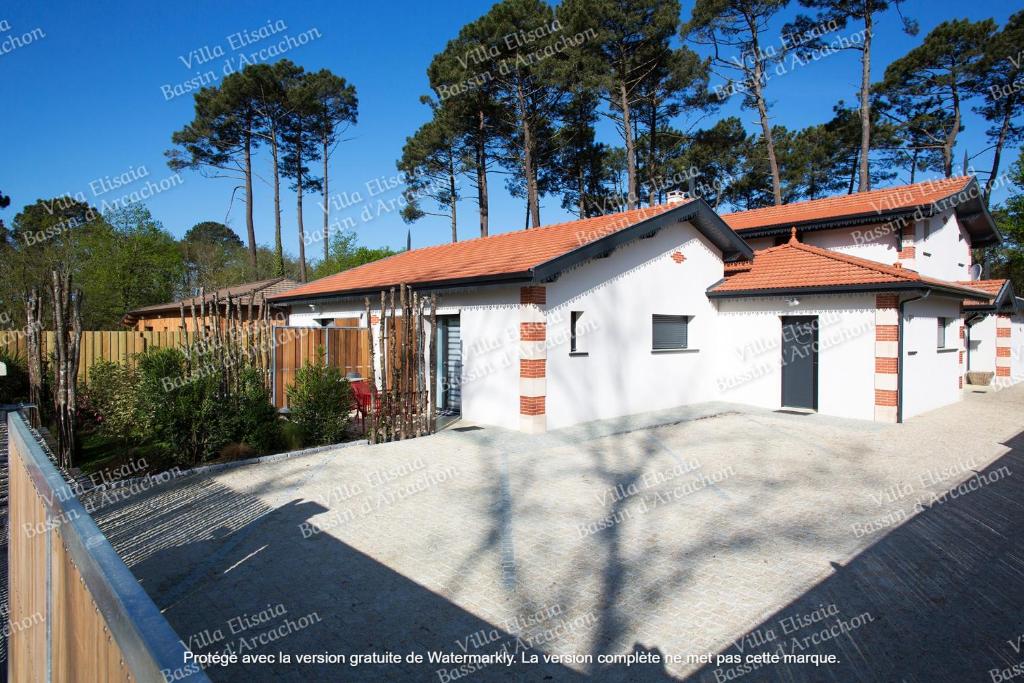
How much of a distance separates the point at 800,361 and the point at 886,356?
5.99 feet

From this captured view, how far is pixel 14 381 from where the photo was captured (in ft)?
38.4

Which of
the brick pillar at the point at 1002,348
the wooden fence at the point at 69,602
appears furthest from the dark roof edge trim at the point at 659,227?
the brick pillar at the point at 1002,348

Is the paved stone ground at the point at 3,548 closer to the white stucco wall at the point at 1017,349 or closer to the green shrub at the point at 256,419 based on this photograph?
the green shrub at the point at 256,419

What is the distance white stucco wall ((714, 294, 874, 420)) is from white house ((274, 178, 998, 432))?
0.10 ft

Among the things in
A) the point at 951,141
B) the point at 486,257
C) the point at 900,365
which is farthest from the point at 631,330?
the point at 951,141

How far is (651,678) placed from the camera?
335 centimetres

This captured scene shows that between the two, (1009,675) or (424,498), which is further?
(424,498)

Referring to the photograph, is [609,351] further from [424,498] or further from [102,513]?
[102,513]

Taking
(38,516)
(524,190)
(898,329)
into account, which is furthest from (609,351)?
(524,190)

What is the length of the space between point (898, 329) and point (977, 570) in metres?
7.80

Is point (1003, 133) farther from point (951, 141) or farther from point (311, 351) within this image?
point (311, 351)

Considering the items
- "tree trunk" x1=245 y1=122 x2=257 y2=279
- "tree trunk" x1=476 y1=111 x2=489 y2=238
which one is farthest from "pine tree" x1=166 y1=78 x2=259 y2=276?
"tree trunk" x1=476 y1=111 x2=489 y2=238

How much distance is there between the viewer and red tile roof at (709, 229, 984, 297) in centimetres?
1159

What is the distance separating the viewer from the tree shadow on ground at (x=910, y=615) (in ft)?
11.4
